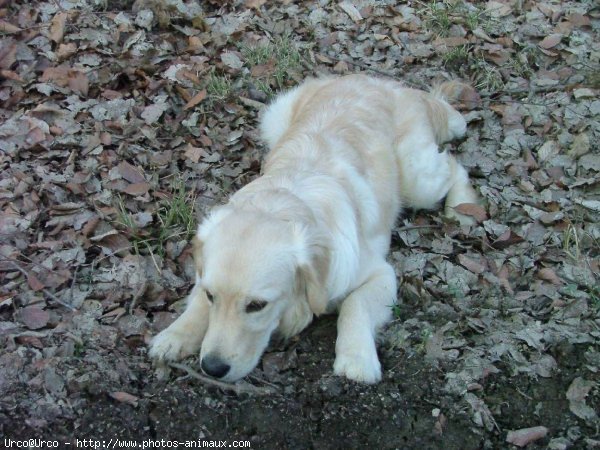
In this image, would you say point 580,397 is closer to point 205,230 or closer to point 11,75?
point 205,230

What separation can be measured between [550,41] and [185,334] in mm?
4363

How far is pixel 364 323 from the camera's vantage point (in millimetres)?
3684

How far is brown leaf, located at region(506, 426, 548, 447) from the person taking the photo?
126 inches

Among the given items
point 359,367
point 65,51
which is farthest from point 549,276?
point 65,51

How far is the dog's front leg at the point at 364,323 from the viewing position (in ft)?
11.4

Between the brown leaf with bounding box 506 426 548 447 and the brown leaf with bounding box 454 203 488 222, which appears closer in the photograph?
the brown leaf with bounding box 506 426 548 447

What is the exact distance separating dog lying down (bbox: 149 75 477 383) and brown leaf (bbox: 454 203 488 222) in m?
0.06

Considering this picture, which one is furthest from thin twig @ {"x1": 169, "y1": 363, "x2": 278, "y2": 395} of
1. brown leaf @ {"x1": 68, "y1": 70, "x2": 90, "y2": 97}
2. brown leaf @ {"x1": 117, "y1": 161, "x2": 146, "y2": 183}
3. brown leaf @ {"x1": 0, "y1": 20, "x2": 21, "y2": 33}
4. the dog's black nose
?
brown leaf @ {"x1": 0, "y1": 20, "x2": 21, "y2": 33}

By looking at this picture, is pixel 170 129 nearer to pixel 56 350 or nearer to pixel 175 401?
pixel 56 350

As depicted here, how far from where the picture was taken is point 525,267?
430 cm

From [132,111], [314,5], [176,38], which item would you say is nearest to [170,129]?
[132,111]

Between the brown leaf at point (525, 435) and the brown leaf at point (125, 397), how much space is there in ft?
5.72

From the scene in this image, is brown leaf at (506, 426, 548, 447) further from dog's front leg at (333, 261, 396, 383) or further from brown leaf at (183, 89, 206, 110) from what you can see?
brown leaf at (183, 89, 206, 110)

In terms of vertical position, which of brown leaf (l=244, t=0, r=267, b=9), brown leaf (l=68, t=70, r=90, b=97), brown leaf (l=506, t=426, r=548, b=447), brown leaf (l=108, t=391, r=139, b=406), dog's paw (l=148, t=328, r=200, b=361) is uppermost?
brown leaf (l=244, t=0, r=267, b=9)
